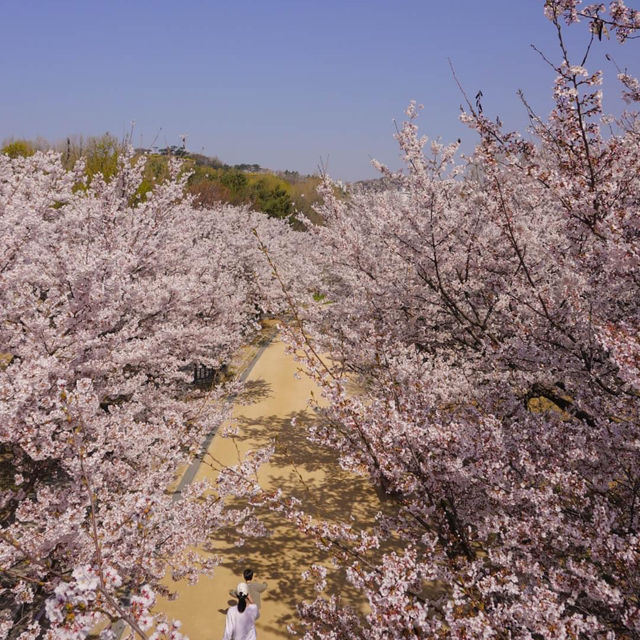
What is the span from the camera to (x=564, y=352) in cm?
543

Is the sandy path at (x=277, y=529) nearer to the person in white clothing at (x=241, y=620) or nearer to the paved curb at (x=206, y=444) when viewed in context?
the paved curb at (x=206, y=444)

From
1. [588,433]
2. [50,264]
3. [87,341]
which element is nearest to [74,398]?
[87,341]

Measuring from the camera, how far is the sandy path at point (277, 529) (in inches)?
274

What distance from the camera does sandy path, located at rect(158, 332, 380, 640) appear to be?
695cm

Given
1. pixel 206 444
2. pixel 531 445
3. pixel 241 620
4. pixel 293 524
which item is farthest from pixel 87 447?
pixel 206 444

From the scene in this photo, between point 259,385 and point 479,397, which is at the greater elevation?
point 259,385

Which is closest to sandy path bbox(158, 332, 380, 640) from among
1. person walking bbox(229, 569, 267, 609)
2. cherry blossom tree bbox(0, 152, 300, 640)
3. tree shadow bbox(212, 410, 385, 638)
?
tree shadow bbox(212, 410, 385, 638)

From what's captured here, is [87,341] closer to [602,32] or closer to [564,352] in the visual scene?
[564,352]

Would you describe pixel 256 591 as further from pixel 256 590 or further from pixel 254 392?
pixel 254 392

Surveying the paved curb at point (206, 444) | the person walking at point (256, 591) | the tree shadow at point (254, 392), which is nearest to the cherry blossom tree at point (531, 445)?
the person walking at point (256, 591)

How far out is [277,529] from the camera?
9180 millimetres

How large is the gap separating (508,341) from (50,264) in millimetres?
7212

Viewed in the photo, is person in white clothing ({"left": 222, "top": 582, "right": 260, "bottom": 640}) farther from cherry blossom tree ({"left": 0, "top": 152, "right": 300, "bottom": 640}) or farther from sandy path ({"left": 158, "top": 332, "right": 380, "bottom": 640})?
sandy path ({"left": 158, "top": 332, "right": 380, "bottom": 640})

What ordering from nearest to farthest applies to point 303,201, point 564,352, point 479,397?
point 564,352 → point 479,397 → point 303,201
